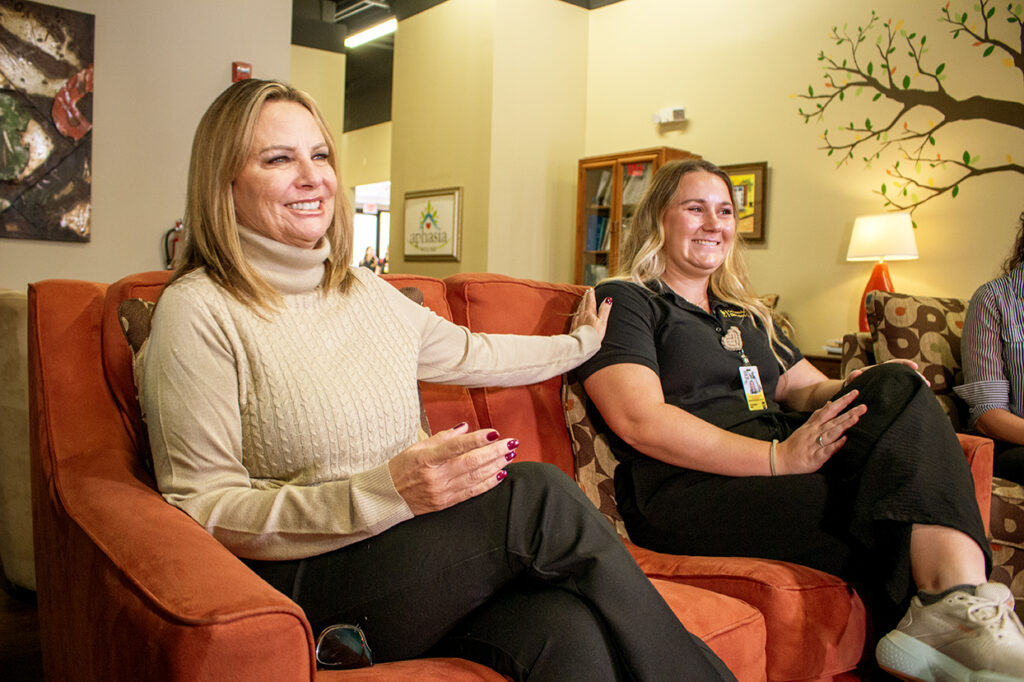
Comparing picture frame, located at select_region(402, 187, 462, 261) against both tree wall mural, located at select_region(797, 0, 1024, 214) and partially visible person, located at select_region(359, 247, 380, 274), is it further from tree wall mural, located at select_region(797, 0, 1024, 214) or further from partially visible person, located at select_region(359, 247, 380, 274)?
partially visible person, located at select_region(359, 247, 380, 274)

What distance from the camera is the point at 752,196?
196 inches

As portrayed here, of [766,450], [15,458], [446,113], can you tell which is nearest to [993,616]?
[766,450]

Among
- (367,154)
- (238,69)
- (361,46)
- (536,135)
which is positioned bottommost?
(238,69)

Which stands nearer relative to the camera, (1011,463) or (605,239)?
(1011,463)

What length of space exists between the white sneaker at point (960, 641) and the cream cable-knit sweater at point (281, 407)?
861mm

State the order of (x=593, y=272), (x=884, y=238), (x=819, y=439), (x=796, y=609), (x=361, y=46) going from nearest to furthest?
(x=796, y=609)
(x=819, y=439)
(x=884, y=238)
(x=593, y=272)
(x=361, y=46)

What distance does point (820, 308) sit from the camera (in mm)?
4723

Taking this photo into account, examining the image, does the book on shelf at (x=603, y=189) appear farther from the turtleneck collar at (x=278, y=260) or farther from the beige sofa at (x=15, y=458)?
the turtleneck collar at (x=278, y=260)

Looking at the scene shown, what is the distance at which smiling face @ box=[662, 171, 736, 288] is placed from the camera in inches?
77.0

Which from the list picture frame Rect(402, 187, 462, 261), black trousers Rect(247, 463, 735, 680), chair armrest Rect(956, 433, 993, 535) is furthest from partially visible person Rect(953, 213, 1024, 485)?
picture frame Rect(402, 187, 462, 261)

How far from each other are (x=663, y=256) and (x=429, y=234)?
418 cm

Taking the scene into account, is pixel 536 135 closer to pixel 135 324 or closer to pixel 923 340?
pixel 923 340

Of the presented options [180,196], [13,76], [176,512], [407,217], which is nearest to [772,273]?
[407,217]

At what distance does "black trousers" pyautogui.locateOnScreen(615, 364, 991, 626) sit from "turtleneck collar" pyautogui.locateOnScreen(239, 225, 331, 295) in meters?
0.86
